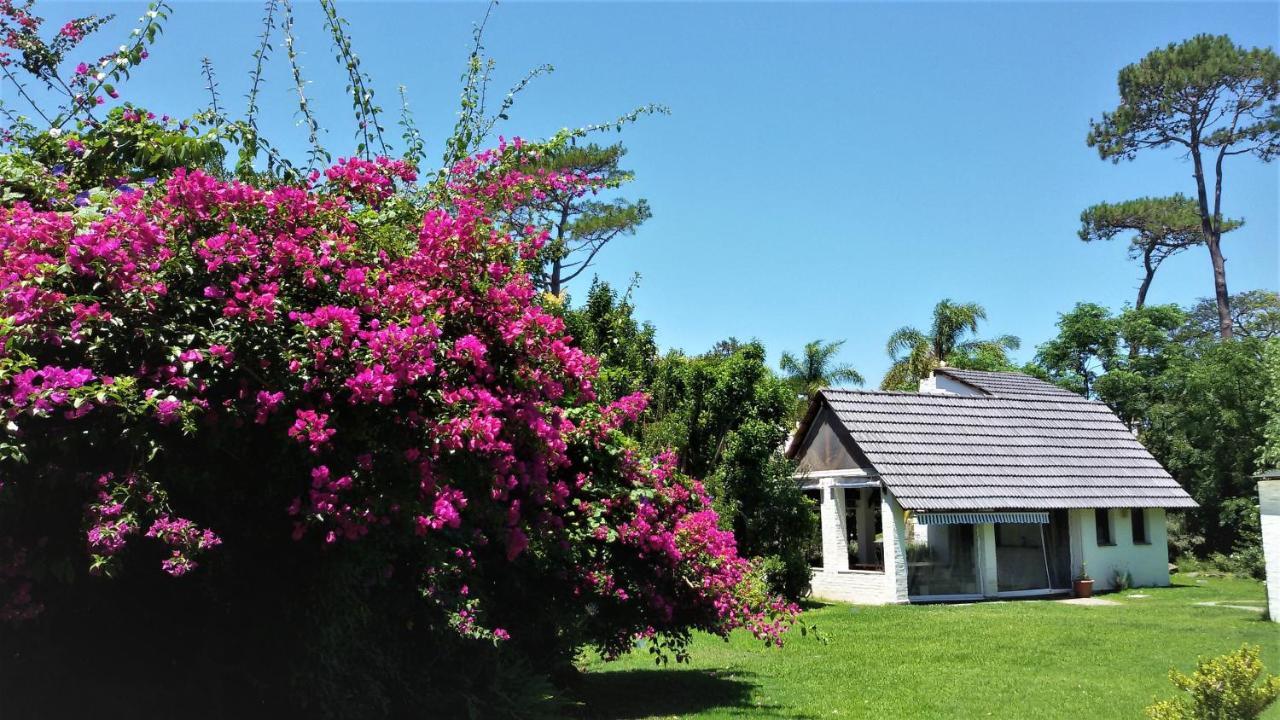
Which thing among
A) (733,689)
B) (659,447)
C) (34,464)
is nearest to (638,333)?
(659,447)

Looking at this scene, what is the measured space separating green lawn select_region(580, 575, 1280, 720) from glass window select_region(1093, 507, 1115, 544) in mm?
Result: 5500

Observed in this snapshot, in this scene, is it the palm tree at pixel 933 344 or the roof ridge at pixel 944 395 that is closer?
the roof ridge at pixel 944 395

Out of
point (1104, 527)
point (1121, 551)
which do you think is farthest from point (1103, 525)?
point (1121, 551)

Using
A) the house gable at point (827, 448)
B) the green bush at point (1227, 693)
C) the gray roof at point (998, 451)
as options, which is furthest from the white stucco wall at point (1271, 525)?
the green bush at point (1227, 693)

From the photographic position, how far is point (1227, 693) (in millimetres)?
6559

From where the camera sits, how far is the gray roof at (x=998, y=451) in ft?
72.1

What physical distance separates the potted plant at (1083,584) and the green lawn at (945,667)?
3.71 metres

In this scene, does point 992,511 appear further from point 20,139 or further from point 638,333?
point 20,139

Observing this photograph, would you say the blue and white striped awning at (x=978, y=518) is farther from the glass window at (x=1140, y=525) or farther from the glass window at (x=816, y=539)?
the glass window at (x=1140, y=525)

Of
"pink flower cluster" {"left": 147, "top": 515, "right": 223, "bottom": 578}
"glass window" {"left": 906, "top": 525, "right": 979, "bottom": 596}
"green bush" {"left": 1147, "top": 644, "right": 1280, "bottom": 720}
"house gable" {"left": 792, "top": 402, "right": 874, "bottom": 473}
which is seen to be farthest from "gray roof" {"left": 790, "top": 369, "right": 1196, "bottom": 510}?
"pink flower cluster" {"left": 147, "top": 515, "right": 223, "bottom": 578}

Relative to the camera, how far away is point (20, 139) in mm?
6781

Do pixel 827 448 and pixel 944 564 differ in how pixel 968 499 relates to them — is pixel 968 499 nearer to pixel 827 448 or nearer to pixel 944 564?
pixel 944 564

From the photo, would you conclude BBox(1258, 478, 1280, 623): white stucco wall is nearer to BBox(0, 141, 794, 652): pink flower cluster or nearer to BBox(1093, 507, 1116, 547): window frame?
BBox(1093, 507, 1116, 547): window frame

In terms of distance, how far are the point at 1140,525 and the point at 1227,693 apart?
21178 mm
